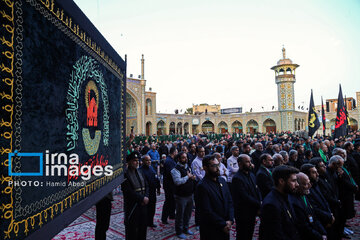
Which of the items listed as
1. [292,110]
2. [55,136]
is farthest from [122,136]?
[292,110]

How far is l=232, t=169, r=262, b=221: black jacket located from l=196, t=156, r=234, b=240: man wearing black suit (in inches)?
16.8

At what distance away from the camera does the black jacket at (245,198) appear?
3137 millimetres

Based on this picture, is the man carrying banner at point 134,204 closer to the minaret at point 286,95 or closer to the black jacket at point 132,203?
the black jacket at point 132,203

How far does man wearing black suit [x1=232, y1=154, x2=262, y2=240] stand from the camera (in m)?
3.15

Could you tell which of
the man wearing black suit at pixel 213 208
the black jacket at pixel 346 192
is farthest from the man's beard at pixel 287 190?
the black jacket at pixel 346 192

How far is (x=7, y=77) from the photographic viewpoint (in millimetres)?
1011

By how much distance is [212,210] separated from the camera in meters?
2.63

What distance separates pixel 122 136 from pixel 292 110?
1118 inches

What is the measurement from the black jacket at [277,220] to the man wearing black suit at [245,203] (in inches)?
37.0

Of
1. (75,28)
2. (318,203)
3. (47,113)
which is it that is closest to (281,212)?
(318,203)

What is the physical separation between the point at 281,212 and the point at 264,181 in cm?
155

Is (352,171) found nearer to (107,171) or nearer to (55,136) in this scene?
(107,171)

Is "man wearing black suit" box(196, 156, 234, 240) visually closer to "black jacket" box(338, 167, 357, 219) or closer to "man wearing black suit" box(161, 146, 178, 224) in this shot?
"man wearing black suit" box(161, 146, 178, 224)

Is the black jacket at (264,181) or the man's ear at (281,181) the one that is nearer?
the man's ear at (281,181)
